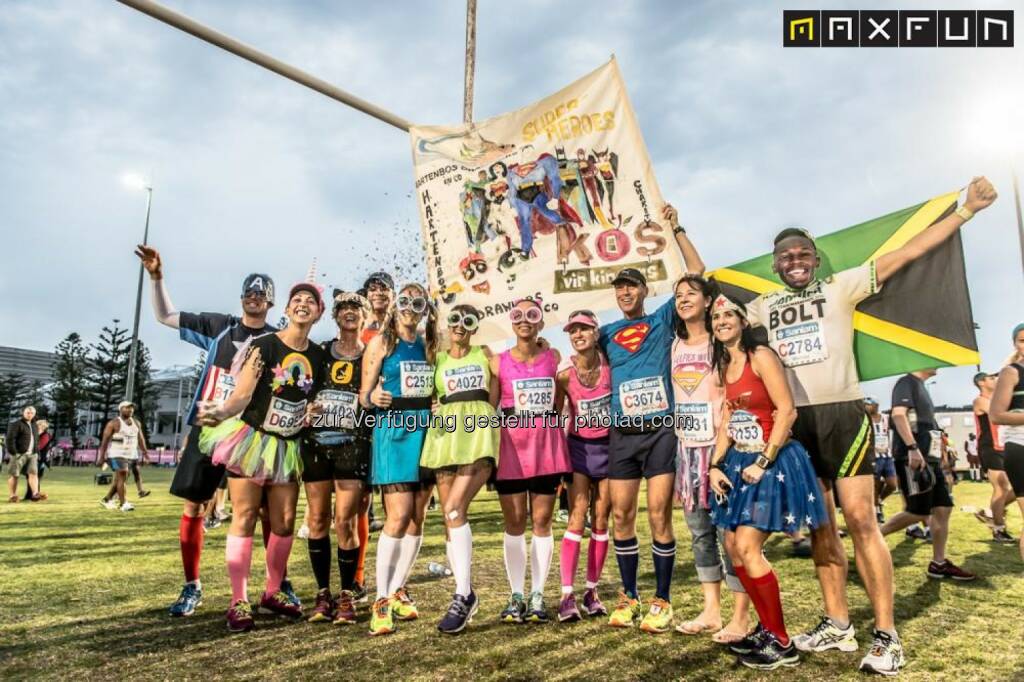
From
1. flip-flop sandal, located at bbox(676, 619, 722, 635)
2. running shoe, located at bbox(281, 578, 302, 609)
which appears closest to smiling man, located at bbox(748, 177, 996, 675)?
flip-flop sandal, located at bbox(676, 619, 722, 635)

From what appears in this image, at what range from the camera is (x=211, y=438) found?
15.2 feet

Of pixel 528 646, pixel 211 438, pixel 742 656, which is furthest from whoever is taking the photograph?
pixel 211 438

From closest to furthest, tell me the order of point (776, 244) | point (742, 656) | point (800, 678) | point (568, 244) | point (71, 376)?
point (800, 678) < point (742, 656) < point (776, 244) < point (568, 244) < point (71, 376)

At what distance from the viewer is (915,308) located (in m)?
4.36

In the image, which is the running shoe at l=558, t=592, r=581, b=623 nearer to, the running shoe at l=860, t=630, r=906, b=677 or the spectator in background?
the running shoe at l=860, t=630, r=906, b=677

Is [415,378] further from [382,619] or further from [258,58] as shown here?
[258,58]

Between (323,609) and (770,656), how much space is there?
3031 mm

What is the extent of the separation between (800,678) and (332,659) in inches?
105

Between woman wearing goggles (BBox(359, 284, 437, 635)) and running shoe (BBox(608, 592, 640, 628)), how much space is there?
145 centimetres

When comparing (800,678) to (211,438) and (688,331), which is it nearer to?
(688,331)

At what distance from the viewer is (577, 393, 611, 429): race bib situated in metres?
4.80

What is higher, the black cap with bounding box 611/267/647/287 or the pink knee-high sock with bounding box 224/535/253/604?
the black cap with bounding box 611/267/647/287

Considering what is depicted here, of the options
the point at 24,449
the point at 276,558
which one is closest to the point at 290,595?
the point at 276,558

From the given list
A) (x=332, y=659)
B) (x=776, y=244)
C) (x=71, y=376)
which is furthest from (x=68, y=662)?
(x=71, y=376)
